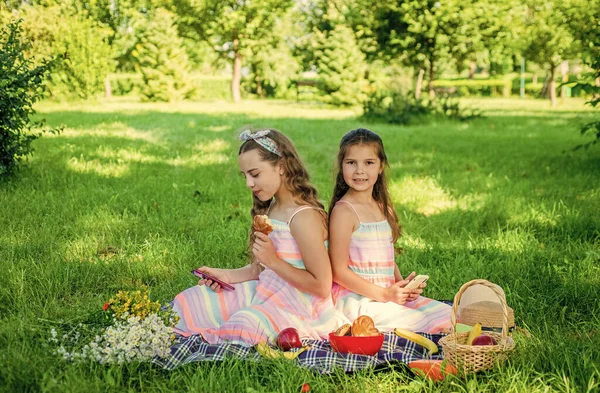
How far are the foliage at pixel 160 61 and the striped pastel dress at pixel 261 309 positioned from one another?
80.2 feet

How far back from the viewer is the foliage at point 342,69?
23547mm

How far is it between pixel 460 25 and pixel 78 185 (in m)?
17.2

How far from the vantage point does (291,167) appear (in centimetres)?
348

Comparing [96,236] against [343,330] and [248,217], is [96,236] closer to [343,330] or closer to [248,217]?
[248,217]

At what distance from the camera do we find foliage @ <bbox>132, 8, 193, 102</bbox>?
27.0 m

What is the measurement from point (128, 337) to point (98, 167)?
5329 mm

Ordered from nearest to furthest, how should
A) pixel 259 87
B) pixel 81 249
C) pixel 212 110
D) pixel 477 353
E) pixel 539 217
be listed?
pixel 477 353 < pixel 81 249 < pixel 539 217 < pixel 212 110 < pixel 259 87

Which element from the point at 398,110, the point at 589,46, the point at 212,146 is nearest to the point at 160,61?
the point at 398,110

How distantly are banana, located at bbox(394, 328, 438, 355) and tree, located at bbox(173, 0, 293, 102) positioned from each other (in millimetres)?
27894

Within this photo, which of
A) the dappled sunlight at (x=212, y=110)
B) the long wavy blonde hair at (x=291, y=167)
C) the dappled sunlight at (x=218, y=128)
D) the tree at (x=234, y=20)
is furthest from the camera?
the tree at (x=234, y=20)

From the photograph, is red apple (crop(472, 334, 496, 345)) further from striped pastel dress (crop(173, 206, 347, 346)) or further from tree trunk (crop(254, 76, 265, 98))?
tree trunk (crop(254, 76, 265, 98))

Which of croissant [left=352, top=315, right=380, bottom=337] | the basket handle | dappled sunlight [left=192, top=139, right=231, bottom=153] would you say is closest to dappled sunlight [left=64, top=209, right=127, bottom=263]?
croissant [left=352, top=315, right=380, bottom=337]

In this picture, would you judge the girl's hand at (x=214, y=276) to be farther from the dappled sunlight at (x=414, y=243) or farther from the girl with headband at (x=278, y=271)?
the dappled sunlight at (x=414, y=243)

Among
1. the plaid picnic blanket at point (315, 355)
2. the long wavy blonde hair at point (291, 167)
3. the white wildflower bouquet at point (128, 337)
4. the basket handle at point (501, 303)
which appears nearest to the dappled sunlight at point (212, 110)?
the long wavy blonde hair at point (291, 167)
